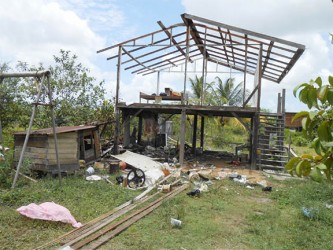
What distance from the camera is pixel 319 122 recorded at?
1.32 metres

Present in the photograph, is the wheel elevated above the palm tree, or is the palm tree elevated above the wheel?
the palm tree

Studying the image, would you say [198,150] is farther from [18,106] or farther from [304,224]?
[304,224]

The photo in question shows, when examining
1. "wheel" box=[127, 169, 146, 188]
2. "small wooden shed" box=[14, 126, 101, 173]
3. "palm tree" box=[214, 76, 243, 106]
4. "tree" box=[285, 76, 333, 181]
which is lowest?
"wheel" box=[127, 169, 146, 188]

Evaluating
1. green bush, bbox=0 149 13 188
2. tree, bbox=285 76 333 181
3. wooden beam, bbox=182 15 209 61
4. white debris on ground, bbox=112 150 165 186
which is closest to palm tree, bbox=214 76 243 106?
wooden beam, bbox=182 15 209 61

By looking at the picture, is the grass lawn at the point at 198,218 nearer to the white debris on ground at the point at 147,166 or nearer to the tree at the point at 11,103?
the white debris on ground at the point at 147,166

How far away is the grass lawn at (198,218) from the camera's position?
523 cm

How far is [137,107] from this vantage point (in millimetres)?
13945

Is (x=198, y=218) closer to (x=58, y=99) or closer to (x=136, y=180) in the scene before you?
(x=136, y=180)

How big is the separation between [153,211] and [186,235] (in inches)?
55.5

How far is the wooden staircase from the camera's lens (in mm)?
12734

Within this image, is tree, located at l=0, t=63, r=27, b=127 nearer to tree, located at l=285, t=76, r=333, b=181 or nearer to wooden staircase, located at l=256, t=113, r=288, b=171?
wooden staircase, located at l=256, t=113, r=288, b=171

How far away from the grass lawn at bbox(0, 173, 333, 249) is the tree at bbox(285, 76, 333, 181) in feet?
13.2

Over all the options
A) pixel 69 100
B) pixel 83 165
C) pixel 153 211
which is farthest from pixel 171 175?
pixel 69 100

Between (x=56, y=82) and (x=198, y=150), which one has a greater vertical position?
(x=56, y=82)
